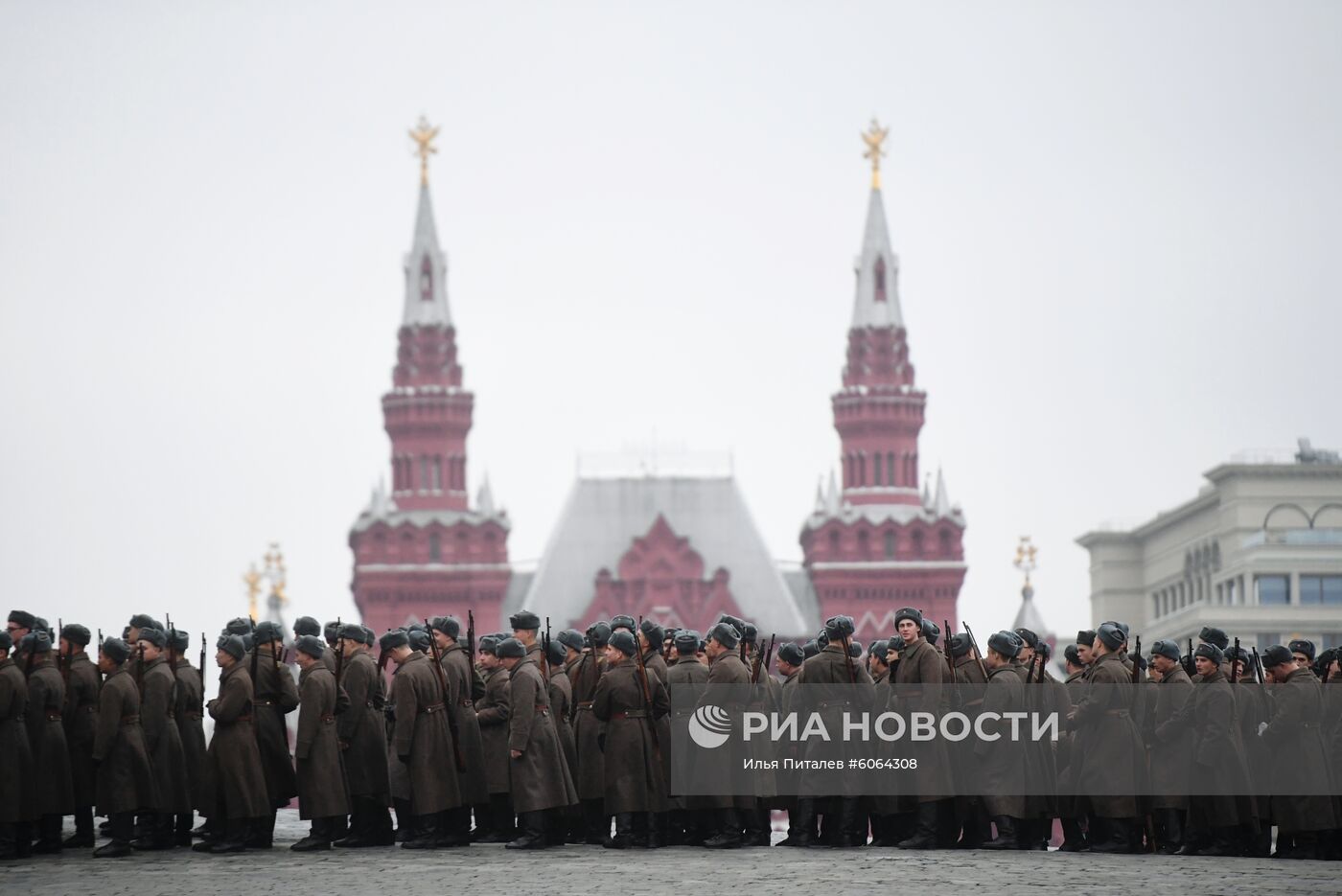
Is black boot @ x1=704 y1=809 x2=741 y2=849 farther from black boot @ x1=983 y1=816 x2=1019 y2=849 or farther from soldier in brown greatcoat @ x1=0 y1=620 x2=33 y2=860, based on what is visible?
soldier in brown greatcoat @ x1=0 y1=620 x2=33 y2=860

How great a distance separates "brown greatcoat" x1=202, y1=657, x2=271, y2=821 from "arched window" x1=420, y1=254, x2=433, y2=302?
247 ft

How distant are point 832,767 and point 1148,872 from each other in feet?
9.76

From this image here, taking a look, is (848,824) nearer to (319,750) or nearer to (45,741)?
(319,750)

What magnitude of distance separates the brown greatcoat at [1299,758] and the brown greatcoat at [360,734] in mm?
7032

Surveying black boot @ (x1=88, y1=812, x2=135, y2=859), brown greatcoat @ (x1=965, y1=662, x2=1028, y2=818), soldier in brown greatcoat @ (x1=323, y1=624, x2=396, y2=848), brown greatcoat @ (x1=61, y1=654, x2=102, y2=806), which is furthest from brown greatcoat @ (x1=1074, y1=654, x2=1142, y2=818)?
brown greatcoat @ (x1=61, y1=654, x2=102, y2=806)

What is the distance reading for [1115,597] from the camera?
10562 centimetres

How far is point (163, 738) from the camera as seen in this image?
21125 mm

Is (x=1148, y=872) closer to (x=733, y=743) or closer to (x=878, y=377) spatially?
(x=733, y=743)

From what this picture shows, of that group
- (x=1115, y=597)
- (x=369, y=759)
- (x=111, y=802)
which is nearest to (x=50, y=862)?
(x=111, y=802)

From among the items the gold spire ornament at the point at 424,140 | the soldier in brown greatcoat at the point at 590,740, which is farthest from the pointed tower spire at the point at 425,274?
the soldier in brown greatcoat at the point at 590,740

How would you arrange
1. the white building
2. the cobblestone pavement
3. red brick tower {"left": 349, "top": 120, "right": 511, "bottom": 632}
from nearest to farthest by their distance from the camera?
the cobblestone pavement → the white building → red brick tower {"left": 349, "top": 120, "right": 511, "bottom": 632}

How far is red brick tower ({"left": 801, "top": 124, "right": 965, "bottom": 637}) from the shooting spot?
302 feet

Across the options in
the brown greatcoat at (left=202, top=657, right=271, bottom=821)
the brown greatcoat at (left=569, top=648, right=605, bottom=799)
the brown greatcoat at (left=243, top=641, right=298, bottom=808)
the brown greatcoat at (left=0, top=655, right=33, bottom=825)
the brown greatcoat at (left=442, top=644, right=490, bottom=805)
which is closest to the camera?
the brown greatcoat at (left=0, top=655, right=33, bottom=825)

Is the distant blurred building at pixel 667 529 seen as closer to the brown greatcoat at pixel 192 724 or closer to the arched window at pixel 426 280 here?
the arched window at pixel 426 280
